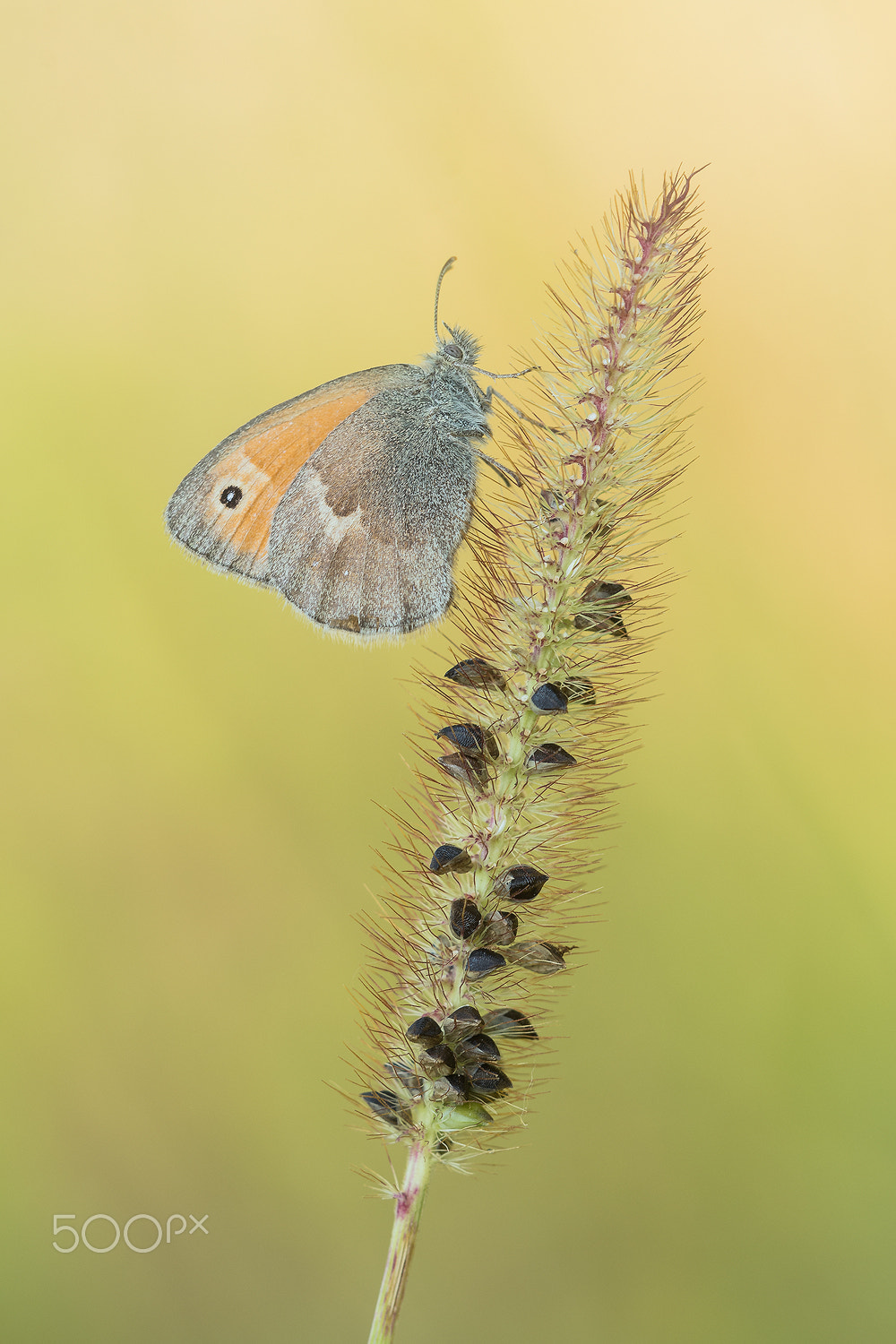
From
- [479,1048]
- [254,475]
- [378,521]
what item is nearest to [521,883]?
[479,1048]

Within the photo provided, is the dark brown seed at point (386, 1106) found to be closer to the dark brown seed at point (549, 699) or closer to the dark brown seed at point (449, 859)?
the dark brown seed at point (449, 859)

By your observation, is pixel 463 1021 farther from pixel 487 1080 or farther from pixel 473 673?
pixel 473 673

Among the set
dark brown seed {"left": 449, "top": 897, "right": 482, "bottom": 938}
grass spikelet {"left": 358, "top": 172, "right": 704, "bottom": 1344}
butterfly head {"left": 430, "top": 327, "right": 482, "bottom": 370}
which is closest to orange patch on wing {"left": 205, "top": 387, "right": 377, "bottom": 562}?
butterfly head {"left": 430, "top": 327, "right": 482, "bottom": 370}

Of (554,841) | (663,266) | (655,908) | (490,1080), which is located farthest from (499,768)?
(655,908)

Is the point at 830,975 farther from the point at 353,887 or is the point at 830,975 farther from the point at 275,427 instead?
the point at 275,427

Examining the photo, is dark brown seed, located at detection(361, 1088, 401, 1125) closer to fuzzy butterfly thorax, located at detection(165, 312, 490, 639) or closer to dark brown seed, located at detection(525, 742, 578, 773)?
dark brown seed, located at detection(525, 742, 578, 773)

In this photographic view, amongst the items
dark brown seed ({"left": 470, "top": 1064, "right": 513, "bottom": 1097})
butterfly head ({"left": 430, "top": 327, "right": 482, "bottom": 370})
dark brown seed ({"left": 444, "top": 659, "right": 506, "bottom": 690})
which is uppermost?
butterfly head ({"left": 430, "top": 327, "right": 482, "bottom": 370})
